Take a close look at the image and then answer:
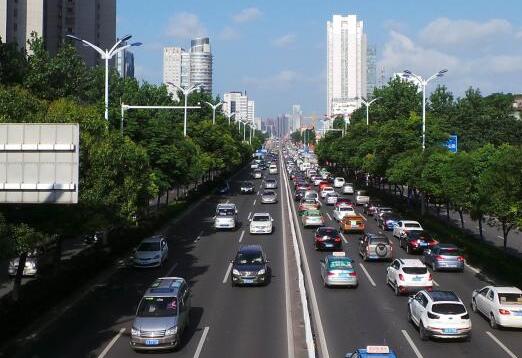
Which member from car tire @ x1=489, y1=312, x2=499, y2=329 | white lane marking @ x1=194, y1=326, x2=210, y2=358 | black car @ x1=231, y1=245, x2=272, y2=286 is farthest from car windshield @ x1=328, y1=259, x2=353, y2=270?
white lane marking @ x1=194, y1=326, x2=210, y2=358

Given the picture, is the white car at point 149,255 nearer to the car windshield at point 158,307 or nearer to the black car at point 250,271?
the black car at point 250,271

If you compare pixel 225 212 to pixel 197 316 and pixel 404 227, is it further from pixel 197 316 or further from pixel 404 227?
pixel 197 316

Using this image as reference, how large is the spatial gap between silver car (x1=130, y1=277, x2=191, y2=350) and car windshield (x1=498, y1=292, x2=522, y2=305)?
10.0 metres

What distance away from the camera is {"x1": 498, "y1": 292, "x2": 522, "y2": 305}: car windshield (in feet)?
66.8

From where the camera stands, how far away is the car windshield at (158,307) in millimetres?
19047

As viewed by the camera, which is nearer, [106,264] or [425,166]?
[106,264]

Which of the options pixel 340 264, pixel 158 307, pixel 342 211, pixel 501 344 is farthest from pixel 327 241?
pixel 158 307

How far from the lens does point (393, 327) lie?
815 inches

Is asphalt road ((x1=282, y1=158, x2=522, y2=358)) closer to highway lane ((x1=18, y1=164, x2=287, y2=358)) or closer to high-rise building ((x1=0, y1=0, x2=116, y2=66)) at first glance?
highway lane ((x1=18, y1=164, x2=287, y2=358))

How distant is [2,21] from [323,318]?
92633mm

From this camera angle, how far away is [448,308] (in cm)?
1914

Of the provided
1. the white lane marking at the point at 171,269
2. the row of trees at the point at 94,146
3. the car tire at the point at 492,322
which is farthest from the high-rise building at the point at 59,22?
the car tire at the point at 492,322

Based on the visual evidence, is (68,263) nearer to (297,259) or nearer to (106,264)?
(106,264)

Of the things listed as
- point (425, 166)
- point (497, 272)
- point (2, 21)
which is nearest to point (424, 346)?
point (497, 272)
